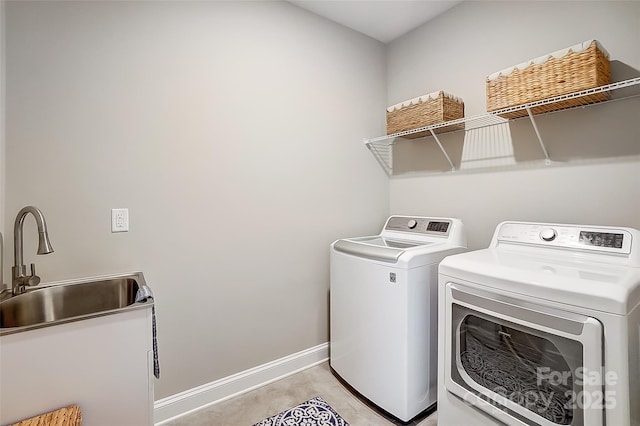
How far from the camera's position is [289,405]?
1.81m

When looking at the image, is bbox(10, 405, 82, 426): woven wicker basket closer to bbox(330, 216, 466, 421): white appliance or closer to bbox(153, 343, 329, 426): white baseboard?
bbox(153, 343, 329, 426): white baseboard

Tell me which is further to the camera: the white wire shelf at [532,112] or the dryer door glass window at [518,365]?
the white wire shelf at [532,112]

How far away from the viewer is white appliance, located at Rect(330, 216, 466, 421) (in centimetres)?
158

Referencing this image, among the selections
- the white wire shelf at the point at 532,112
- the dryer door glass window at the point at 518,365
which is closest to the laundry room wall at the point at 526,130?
the white wire shelf at the point at 532,112

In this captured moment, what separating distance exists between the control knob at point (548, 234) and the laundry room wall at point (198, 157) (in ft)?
4.08

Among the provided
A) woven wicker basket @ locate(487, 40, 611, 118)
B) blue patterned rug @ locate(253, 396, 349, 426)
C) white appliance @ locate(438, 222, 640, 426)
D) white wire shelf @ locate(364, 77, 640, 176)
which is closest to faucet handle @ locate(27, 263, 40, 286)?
blue patterned rug @ locate(253, 396, 349, 426)

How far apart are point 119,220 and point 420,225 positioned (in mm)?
1852

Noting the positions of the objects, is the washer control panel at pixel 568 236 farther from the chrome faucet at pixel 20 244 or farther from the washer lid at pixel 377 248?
the chrome faucet at pixel 20 244

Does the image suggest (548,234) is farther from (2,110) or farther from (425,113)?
(2,110)

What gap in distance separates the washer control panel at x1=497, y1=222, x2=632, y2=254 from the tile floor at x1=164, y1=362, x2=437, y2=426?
113 cm

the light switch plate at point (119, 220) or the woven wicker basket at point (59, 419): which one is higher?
the light switch plate at point (119, 220)

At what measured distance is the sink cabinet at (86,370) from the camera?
94 cm

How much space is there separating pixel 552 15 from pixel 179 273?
2571 mm

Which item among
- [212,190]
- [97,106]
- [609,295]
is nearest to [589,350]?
[609,295]
